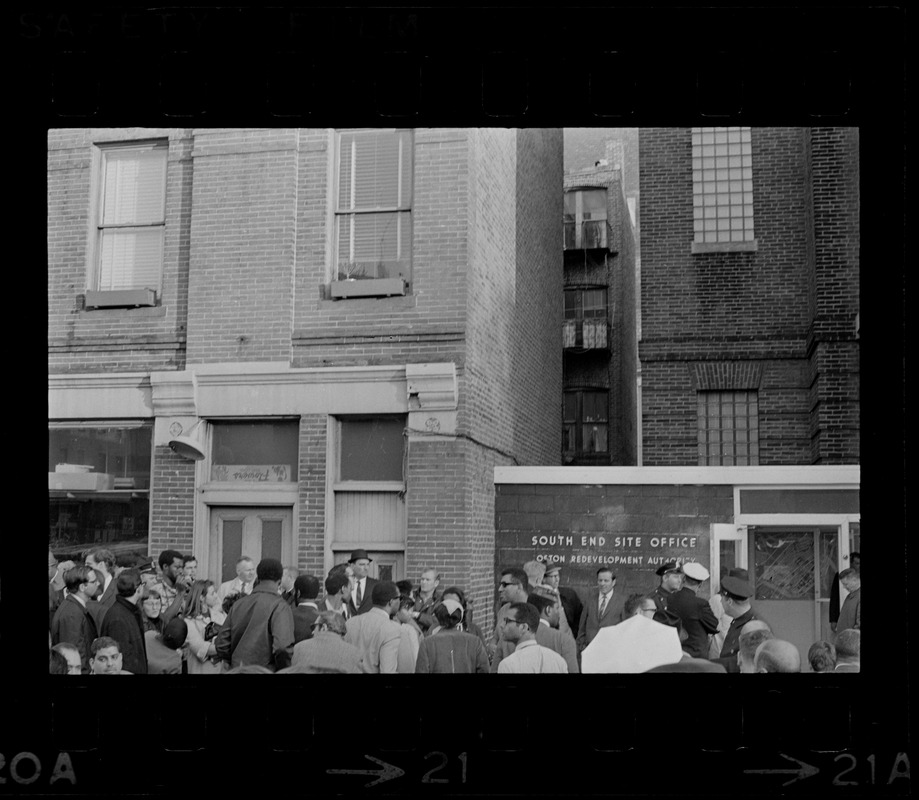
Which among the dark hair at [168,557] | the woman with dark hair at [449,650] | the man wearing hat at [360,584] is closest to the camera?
the woman with dark hair at [449,650]

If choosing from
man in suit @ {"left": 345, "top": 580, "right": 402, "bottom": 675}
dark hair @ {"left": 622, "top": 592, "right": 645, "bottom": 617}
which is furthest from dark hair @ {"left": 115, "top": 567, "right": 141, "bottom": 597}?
dark hair @ {"left": 622, "top": 592, "right": 645, "bottom": 617}

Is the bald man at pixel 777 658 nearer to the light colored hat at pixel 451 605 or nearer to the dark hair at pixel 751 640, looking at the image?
the dark hair at pixel 751 640

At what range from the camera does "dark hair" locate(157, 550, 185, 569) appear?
24.6 ft

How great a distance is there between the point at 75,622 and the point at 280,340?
2.97m

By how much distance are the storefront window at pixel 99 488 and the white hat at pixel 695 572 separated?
4524mm

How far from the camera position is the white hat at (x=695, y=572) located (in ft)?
25.8

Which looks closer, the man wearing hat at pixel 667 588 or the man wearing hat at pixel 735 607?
the man wearing hat at pixel 735 607

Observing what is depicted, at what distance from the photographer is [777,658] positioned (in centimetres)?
518

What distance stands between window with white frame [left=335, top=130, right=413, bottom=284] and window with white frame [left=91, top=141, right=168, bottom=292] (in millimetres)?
1600

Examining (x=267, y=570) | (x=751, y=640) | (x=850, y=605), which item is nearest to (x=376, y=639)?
(x=267, y=570)

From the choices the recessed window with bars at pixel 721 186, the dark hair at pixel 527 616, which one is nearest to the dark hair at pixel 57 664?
the dark hair at pixel 527 616
